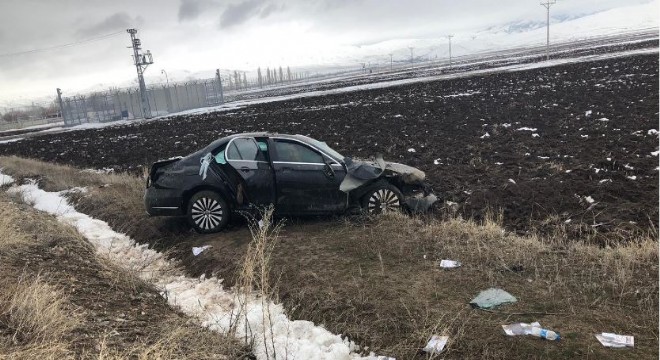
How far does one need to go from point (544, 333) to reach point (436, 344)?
100 centimetres

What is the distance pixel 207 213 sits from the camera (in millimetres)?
8789

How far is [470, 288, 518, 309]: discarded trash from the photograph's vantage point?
5258mm

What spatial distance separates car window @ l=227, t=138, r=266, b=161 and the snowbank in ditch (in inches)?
83.5

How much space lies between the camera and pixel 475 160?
1269 centimetres

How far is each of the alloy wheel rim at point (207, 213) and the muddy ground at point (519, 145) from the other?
435cm

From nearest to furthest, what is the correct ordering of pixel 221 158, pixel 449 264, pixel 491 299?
pixel 491 299
pixel 449 264
pixel 221 158

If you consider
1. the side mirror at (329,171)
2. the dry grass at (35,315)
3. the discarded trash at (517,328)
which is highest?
the side mirror at (329,171)

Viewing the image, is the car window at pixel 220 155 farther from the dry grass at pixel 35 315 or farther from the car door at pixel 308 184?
the dry grass at pixel 35 315

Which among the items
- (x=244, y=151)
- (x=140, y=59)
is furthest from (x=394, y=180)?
(x=140, y=59)

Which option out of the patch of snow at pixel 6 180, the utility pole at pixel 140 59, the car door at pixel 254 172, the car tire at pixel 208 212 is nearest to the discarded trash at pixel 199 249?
the car tire at pixel 208 212

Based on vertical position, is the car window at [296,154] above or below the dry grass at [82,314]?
above

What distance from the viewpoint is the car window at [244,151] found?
8664 millimetres

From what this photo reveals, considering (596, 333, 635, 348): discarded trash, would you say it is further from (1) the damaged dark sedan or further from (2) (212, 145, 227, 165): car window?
(2) (212, 145, 227, 165): car window

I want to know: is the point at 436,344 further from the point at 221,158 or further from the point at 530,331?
the point at 221,158
